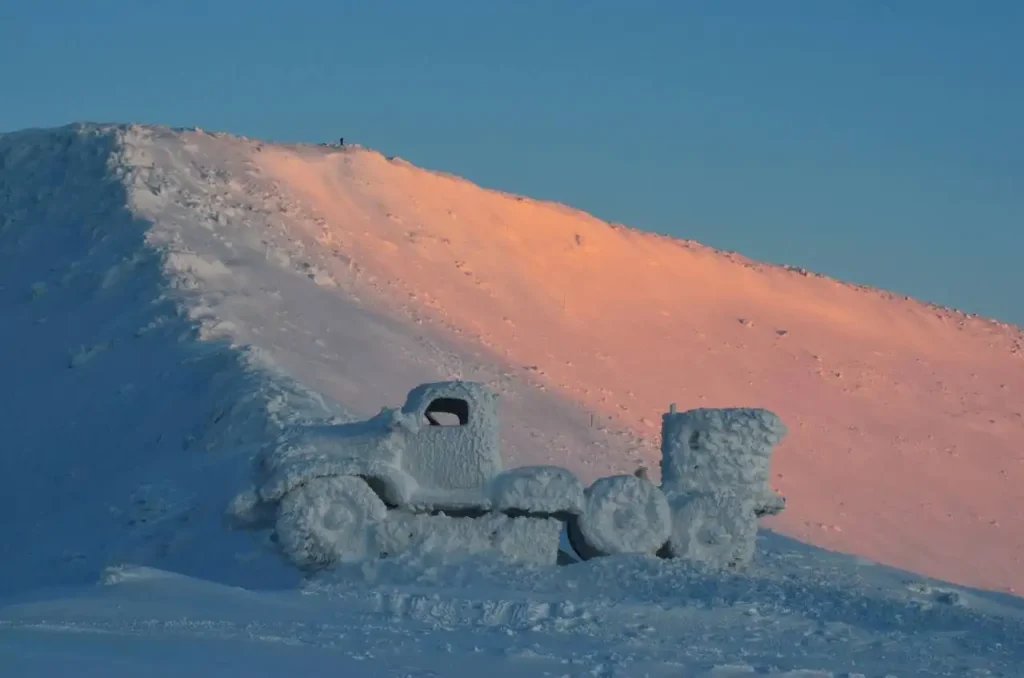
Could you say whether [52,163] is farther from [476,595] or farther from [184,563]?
[476,595]

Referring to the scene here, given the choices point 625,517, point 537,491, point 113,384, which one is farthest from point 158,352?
point 625,517

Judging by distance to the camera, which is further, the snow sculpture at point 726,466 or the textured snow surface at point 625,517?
the snow sculpture at point 726,466

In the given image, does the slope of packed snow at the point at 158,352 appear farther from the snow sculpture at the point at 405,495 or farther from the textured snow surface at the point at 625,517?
the textured snow surface at the point at 625,517

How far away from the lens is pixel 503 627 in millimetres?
10398

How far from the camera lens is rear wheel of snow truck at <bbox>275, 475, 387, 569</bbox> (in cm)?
1322

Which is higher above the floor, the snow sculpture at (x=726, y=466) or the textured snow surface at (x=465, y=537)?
the snow sculpture at (x=726, y=466)

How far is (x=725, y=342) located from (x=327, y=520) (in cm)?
2779

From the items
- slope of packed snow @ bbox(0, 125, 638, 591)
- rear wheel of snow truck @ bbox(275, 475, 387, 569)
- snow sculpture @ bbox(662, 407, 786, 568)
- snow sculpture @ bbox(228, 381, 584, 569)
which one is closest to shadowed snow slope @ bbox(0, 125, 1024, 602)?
slope of packed snow @ bbox(0, 125, 638, 591)

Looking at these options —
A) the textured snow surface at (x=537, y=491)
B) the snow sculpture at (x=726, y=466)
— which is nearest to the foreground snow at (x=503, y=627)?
the textured snow surface at (x=537, y=491)

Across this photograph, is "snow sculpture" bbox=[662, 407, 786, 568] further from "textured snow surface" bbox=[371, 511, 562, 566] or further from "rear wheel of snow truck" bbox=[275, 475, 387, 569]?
"rear wheel of snow truck" bbox=[275, 475, 387, 569]

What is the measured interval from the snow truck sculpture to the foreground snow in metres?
0.37

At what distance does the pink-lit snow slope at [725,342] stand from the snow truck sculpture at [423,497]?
12.2 m

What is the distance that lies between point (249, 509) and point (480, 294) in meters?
22.6

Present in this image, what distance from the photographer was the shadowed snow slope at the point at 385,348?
65.1 feet
